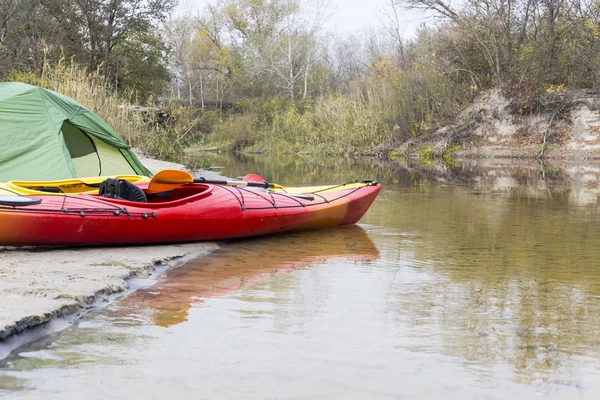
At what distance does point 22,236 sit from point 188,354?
259 centimetres

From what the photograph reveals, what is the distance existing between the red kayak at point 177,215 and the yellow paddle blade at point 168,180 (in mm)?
64

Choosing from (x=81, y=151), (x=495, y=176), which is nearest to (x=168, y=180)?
(x=81, y=151)

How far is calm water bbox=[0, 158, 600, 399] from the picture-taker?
2.71 meters

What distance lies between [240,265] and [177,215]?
836mm

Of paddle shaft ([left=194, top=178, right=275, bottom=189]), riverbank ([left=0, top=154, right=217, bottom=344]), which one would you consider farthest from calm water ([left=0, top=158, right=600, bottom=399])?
paddle shaft ([left=194, top=178, right=275, bottom=189])

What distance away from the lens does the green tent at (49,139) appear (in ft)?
24.0

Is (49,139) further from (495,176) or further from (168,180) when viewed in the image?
(495,176)

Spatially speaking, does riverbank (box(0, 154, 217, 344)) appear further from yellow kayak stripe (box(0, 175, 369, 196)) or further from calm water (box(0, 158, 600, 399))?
yellow kayak stripe (box(0, 175, 369, 196))

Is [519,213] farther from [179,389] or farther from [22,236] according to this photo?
[179,389]

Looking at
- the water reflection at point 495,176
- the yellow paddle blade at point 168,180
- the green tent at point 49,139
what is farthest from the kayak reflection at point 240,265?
the water reflection at point 495,176

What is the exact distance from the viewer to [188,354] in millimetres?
3053

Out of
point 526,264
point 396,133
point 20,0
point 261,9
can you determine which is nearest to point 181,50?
point 261,9

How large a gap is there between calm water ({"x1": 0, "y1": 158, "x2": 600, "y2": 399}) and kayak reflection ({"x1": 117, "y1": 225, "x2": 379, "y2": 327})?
16 millimetres

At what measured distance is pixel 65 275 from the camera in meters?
4.26
